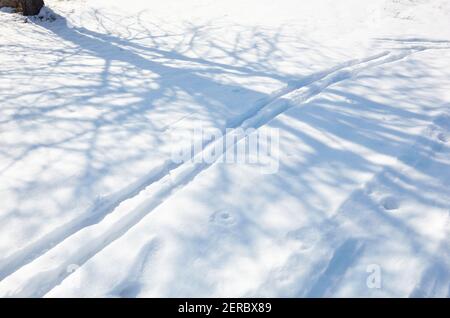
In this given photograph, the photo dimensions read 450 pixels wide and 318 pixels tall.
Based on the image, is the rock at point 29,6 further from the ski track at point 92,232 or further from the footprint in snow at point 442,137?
the footprint in snow at point 442,137

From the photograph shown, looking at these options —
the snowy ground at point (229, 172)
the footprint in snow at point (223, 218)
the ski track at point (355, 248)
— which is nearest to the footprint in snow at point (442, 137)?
the snowy ground at point (229, 172)

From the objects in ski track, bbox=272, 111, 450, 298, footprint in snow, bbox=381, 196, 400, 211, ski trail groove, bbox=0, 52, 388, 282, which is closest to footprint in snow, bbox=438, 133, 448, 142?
ski track, bbox=272, 111, 450, 298

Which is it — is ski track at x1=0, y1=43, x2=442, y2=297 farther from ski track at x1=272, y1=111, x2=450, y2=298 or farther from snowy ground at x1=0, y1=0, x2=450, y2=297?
ski track at x1=272, y1=111, x2=450, y2=298

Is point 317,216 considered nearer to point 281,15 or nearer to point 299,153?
point 299,153

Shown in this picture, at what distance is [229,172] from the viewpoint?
262cm

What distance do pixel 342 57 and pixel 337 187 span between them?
2.55 metres

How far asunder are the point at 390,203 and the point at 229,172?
1.08m

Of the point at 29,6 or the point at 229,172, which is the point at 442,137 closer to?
the point at 229,172

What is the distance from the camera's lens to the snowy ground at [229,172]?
1912 millimetres

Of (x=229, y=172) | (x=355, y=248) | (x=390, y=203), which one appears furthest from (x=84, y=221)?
(x=390, y=203)

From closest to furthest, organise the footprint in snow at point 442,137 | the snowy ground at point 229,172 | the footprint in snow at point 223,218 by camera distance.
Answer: the snowy ground at point 229,172 → the footprint in snow at point 223,218 → the footprint in snow at point 442,137

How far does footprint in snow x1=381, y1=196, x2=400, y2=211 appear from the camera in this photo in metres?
2.26

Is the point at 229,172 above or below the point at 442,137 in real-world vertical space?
below
